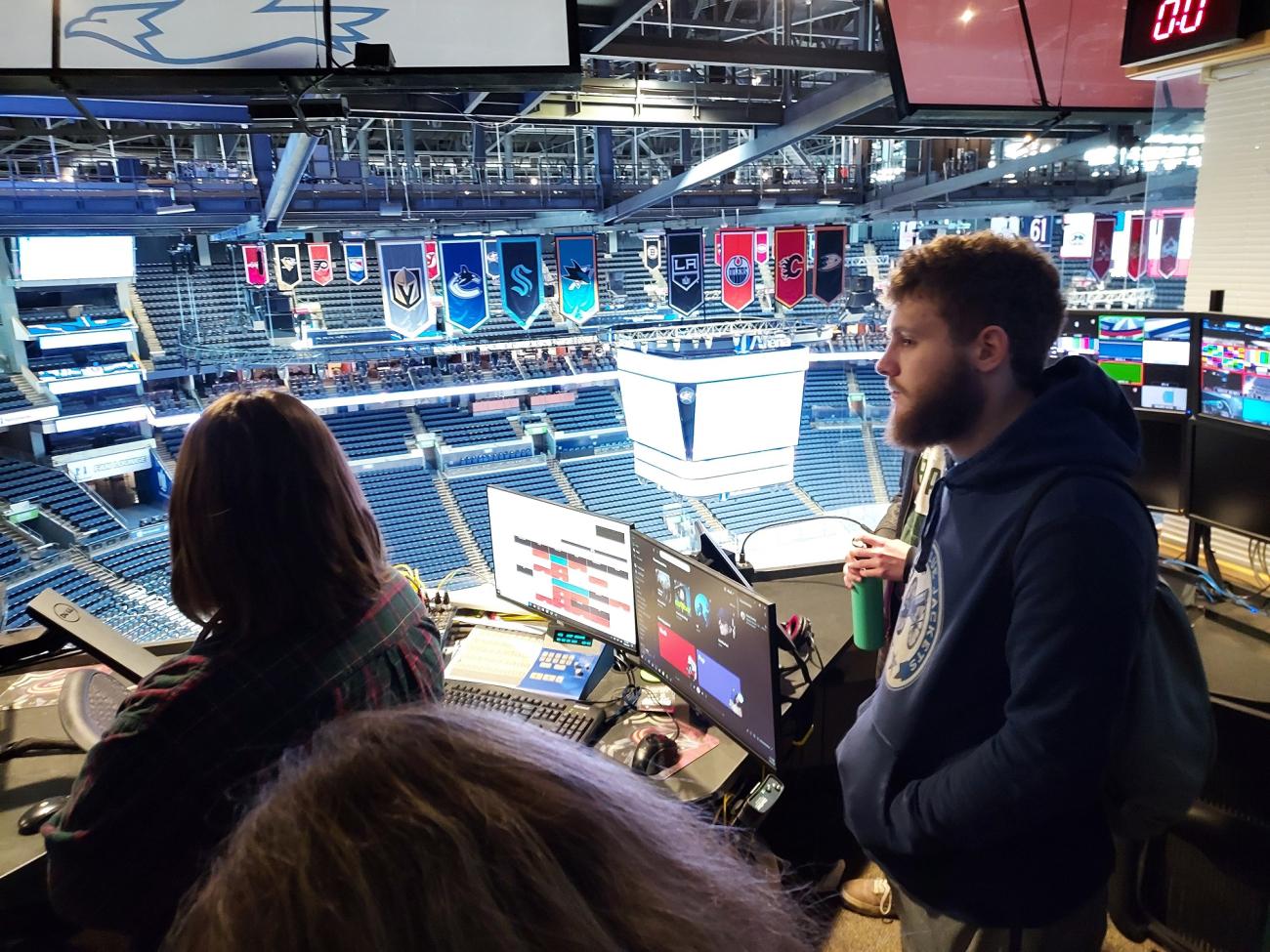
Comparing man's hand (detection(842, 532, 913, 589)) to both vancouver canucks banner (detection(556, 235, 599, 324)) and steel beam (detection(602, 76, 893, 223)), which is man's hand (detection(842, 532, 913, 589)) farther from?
vancouver canucks banner (detection(556, 235, 599, 324))

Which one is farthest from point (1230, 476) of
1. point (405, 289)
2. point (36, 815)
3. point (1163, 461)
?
point (405, 289)

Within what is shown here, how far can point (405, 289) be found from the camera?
1048 cm

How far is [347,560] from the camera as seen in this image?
129cm

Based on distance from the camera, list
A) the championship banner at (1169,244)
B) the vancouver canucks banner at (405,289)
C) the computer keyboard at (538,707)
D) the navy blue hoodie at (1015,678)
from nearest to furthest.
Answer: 1. the navy blue hoodie at (1015,678)
2. the computer keyboard at (538,707)
3. the championship banner at (1169,244)
4. the vancouver canucks banner at (405,289)

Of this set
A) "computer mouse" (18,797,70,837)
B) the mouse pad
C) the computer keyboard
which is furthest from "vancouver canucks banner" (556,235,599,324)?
"computer mouse" (18,797,70,837)

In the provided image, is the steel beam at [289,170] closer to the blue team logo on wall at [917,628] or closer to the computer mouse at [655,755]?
the computer mouse at [655,755]

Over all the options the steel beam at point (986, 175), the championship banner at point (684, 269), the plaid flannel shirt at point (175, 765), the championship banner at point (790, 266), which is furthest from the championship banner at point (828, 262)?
the plaid flannel shirt at point (175, 765)

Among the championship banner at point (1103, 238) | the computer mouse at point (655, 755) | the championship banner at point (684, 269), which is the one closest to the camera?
the computer mouse at point (655, 755)

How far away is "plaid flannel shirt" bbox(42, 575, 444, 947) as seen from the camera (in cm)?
111

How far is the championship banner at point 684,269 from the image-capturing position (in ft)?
33.2

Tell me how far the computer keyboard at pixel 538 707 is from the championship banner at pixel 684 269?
8333 mm

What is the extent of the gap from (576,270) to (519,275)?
2.74 feet

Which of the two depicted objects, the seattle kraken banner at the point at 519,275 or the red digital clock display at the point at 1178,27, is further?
the seattle kraken banner at the point at 519,275

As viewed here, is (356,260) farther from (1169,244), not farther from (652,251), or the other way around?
(1169,244)
